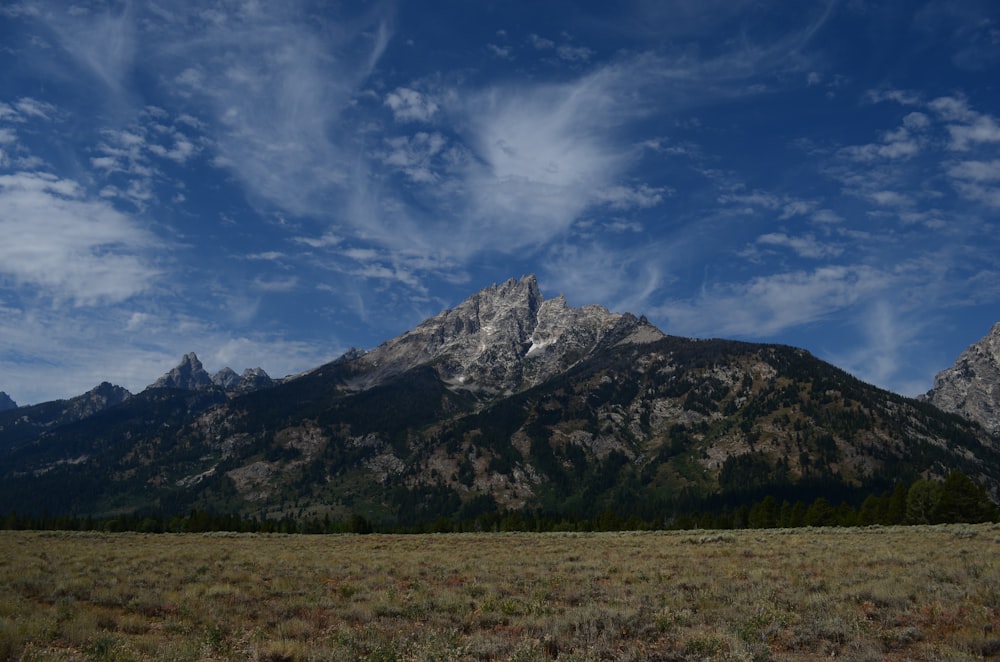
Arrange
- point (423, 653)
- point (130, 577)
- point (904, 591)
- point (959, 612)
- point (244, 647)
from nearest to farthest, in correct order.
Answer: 1. point (423, 653)
2. point (244, 647)
3. point (959, 612)
4. point (904, 591)
5. point (130, 577)

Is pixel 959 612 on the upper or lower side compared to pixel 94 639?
upper

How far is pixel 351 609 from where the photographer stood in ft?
56.5

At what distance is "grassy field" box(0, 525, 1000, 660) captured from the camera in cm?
1224

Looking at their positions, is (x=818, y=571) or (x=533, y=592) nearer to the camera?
(x=533, y=592)

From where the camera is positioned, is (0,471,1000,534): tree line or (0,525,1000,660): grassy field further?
(0,471,1000,534): tree line

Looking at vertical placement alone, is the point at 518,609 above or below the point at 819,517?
above

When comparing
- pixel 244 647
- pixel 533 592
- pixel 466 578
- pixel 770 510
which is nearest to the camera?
pixel 244 647

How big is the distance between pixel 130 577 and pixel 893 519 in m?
96.6

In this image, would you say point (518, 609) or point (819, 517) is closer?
point (518, 609)

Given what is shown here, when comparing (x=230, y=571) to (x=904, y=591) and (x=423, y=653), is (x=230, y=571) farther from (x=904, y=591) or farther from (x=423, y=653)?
(x=904, y=591)

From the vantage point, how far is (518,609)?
16906 millimetres

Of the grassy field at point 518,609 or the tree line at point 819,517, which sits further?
the tree line at point 819,517

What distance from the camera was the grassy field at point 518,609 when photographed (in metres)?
12.2

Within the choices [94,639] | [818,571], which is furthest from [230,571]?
[818,571]
